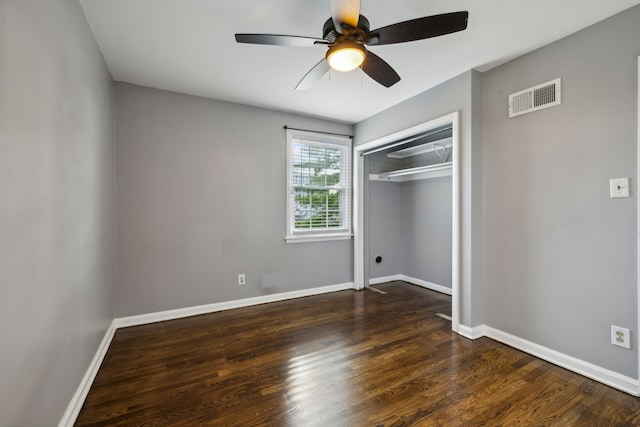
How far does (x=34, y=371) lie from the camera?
1201mm

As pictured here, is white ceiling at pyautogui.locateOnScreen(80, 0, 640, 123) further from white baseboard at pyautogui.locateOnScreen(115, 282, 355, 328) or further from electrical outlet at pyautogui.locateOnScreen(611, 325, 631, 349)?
white baseboard at pyautogui.locateOnScreen(115, 282, 355, 328)

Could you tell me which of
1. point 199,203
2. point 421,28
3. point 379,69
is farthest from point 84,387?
point 421,28

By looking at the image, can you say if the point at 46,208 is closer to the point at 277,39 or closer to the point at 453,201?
the point at 277,39

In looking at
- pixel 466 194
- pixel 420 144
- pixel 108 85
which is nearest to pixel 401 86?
pixel 420 144

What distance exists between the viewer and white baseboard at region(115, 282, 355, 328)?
119 inches

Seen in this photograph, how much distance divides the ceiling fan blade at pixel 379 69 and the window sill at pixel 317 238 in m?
2.32

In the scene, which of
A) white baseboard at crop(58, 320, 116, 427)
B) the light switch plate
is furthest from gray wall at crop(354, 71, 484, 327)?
white baseboard at crop(58, 320, 116, 427)

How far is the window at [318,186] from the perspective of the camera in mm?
3908

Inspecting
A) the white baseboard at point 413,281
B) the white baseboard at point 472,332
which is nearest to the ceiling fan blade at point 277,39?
the white baseboard at point 472,332

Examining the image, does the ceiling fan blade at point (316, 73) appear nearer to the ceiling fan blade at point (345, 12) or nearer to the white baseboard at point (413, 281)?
the ceiling fan blade at point (345, 12)

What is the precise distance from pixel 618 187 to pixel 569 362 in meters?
1.36

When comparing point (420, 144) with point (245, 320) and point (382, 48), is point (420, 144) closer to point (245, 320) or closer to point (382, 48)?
point (382, 48)

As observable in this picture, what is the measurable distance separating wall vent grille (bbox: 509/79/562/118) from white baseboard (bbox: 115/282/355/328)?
3.05 metres

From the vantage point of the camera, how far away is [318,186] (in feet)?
13.5
